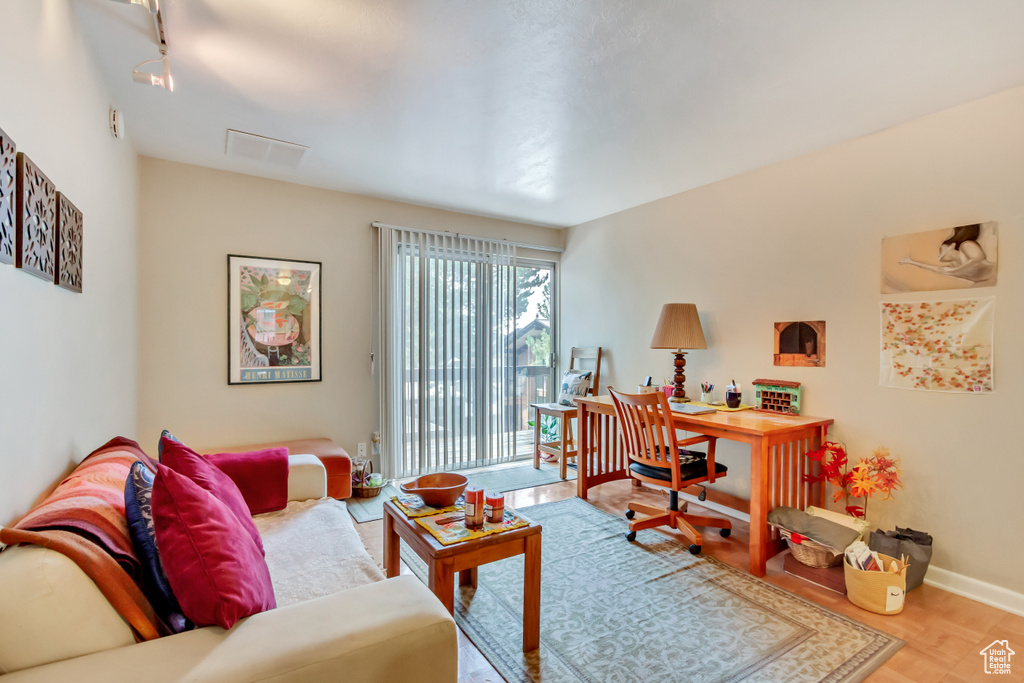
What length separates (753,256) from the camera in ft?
10.7

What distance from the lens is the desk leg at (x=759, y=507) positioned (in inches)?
98.1

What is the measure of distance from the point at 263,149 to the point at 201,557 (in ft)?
8.76

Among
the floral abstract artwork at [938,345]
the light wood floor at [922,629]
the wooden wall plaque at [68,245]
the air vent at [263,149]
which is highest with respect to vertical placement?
the air vent at [263,149]

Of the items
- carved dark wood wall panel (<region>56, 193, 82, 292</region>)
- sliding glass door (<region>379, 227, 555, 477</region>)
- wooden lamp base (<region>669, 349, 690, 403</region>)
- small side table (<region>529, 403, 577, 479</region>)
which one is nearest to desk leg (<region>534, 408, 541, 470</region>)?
small side table (<region>529, 403, 577, 479</region>)

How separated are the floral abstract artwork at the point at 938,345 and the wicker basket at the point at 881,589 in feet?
3.10

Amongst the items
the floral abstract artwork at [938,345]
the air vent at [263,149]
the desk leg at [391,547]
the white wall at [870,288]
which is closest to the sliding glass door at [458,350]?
the air vent at [263,149]

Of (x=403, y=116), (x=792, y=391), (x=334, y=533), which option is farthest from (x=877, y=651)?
(x=403, y=116)

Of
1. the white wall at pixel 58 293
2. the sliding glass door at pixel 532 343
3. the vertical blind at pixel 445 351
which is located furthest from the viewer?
the sliding glass door at pixel 532 343

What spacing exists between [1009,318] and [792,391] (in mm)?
1059

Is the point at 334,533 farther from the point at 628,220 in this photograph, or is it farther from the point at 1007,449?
the point at 628,220

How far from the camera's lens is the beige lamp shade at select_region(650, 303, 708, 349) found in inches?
Result: 133

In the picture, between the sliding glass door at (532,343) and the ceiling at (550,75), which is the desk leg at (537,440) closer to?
the sliding glass door at (532,343)

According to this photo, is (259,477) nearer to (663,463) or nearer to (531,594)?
(531,594)

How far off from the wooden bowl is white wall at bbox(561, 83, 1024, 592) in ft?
7.42
